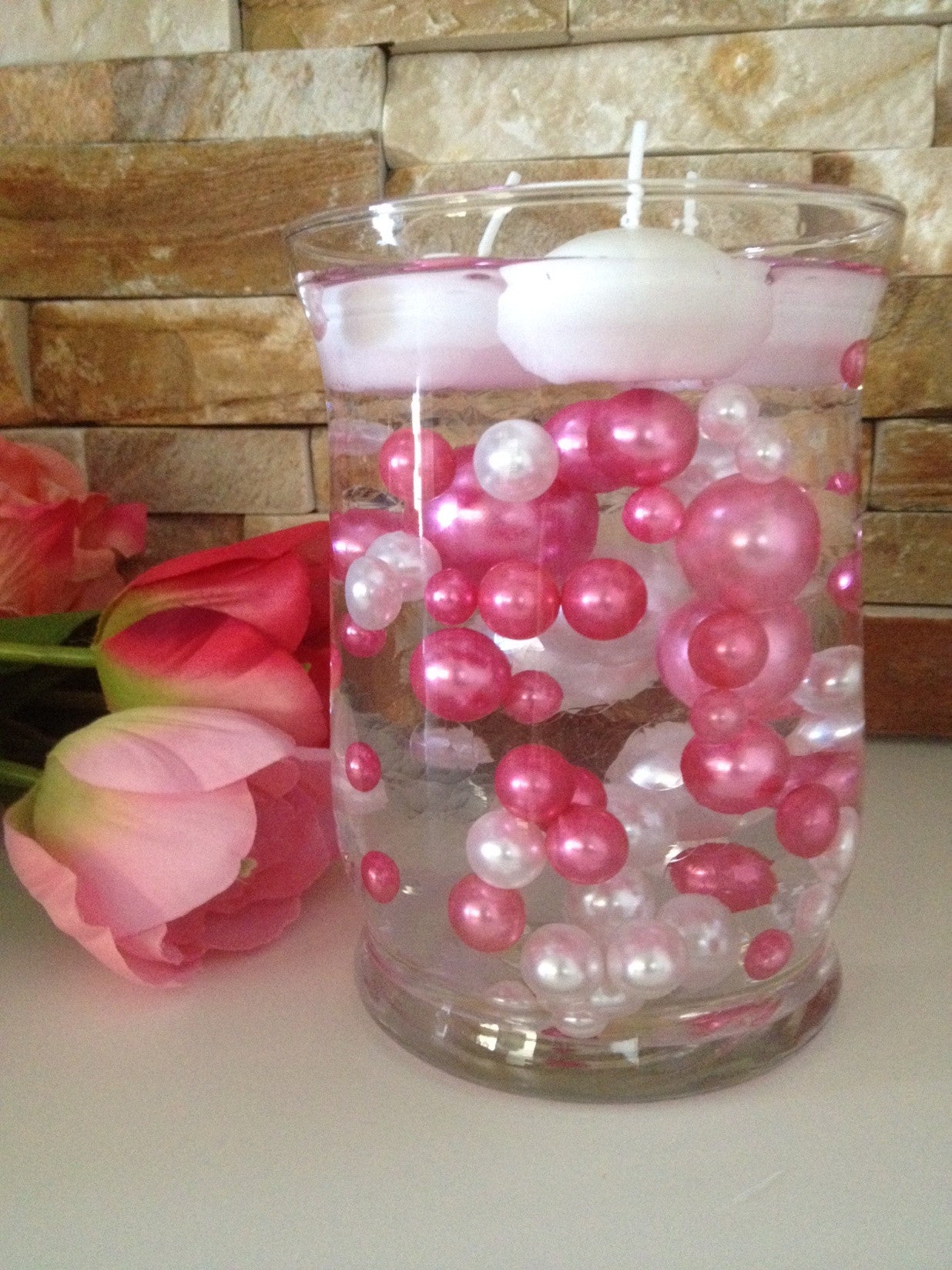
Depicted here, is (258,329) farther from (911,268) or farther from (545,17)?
(911,268)

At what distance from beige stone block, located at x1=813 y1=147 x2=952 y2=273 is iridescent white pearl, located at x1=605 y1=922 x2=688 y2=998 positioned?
0.38 meters

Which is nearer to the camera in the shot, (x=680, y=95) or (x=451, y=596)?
(x=451, y=596)

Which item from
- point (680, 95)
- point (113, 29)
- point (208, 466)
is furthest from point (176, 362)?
point (680, 95)

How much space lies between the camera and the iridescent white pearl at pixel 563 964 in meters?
0.26

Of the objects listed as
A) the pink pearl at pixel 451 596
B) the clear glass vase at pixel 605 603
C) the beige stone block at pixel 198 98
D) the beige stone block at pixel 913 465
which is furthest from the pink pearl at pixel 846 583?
the beige stone block at pixel 198 98

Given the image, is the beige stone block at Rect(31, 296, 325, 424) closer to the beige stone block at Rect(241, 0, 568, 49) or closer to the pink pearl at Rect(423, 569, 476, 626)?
the beige stone block at Rect(241, 0, 568, 49)

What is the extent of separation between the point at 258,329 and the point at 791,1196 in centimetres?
45

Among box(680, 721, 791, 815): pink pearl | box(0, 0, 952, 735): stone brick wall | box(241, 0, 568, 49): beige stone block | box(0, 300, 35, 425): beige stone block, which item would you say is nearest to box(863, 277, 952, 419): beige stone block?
box(0, 0, 952, 735): stone brick wall

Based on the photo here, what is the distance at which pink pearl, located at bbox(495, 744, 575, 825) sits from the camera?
260 millimetres

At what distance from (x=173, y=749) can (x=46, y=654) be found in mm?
86

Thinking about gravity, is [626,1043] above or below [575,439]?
below

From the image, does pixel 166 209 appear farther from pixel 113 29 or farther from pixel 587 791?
pixel 587 791

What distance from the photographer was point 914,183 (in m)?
0.49

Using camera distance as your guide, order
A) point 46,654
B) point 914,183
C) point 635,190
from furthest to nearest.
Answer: point 914,183 → point 46,654 → point 635,190
